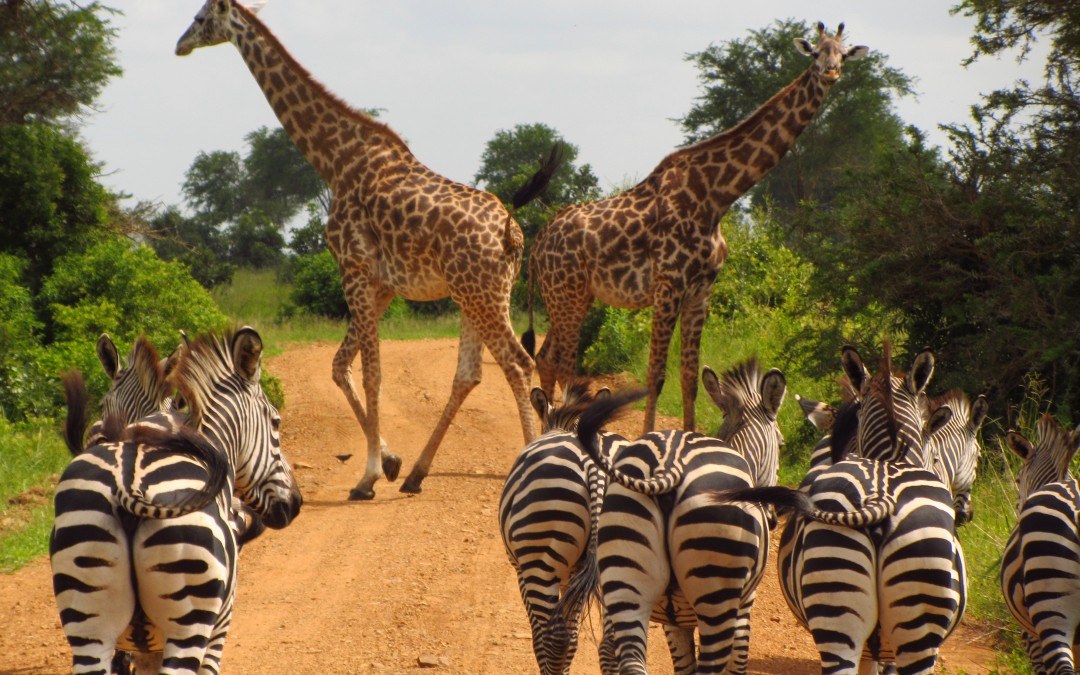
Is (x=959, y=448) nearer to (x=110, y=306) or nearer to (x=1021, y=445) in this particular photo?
(x=1021, y=445)

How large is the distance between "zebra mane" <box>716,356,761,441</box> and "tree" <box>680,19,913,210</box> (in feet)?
79.2

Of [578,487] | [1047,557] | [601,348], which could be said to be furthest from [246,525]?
[601,348]

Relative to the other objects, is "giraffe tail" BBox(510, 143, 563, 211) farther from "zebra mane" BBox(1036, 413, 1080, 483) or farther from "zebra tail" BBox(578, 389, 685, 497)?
"zebra tail" BBox(578, 389, 685, 497)

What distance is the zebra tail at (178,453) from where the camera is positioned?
3.58 meters

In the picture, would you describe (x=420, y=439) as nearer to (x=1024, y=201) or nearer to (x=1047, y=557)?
(x=1024, y=201)

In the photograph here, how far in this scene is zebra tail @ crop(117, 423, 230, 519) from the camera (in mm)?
3582

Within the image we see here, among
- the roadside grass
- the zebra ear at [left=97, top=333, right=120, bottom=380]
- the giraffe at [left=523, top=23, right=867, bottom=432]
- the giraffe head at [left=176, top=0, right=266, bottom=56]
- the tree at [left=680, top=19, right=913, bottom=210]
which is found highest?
the tree at [left=680, top=19, right=913, bottom=210]

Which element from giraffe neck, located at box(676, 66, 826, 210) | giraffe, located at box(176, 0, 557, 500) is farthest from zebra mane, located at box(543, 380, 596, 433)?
giraffe neck, located at box(676, 66, 826, 210)

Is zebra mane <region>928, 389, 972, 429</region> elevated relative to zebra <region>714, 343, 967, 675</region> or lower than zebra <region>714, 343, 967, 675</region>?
elevated

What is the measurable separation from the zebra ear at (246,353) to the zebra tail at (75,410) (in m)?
0.69

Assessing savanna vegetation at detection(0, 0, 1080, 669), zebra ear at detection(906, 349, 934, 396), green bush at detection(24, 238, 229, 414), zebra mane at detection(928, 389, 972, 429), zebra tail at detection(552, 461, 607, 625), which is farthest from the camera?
green bush at detection(24, 238, 229, 414)

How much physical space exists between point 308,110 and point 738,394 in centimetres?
581

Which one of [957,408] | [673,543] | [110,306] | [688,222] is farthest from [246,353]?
[110,306]

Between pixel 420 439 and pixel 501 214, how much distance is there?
2968 mm
